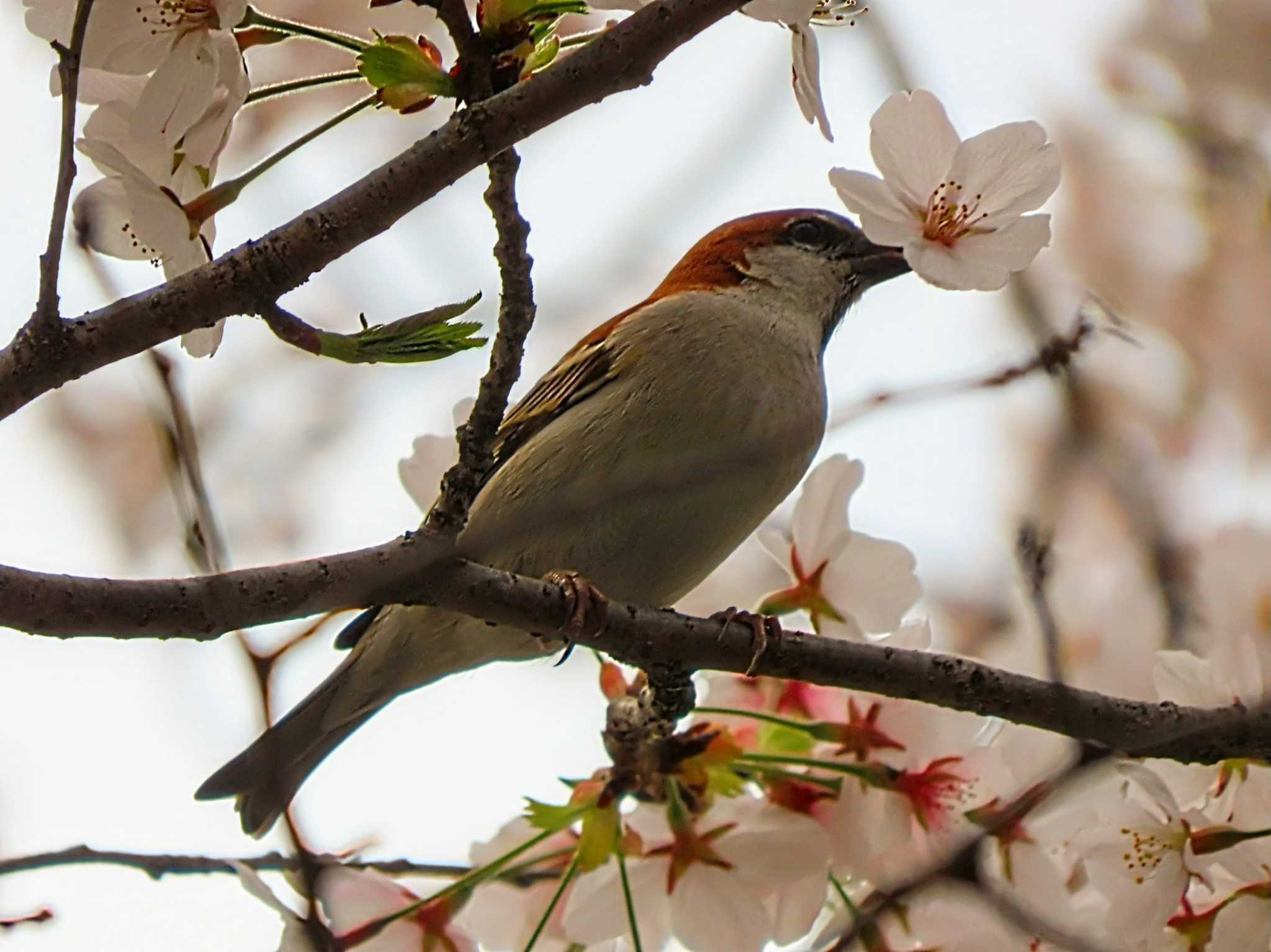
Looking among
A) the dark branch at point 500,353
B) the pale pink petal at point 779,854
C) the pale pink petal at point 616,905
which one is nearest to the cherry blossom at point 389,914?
the pale pink petal at point 616,905

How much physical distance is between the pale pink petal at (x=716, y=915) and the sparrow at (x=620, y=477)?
Result: 675 millimetres

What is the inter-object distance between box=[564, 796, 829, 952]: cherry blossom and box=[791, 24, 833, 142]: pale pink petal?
4.04 ft

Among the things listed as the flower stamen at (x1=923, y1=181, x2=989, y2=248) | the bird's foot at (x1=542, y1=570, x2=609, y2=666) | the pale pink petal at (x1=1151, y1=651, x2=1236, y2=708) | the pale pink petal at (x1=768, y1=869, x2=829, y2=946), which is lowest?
the pale pink petal at (x1=768, y1=869, x2=829, y2=946)

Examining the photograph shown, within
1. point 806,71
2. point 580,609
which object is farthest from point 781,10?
point 580,609

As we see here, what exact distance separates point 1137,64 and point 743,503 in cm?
182

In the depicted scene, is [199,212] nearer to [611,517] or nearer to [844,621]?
[611,517]

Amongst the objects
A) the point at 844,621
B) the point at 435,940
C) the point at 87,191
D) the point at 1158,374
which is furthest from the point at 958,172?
the point at 1158,374

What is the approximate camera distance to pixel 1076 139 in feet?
15.7

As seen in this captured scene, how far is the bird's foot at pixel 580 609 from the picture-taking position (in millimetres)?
2387

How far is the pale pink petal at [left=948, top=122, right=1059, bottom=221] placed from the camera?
2.23 metres

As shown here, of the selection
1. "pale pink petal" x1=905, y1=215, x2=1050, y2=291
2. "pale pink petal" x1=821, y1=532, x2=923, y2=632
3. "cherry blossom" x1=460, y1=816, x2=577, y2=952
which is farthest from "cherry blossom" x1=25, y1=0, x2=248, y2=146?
"pale pink petal" x1=821, y1=532, x2=923, y2=632

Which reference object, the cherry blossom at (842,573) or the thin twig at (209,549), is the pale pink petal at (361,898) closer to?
the thin twig at (209,549)

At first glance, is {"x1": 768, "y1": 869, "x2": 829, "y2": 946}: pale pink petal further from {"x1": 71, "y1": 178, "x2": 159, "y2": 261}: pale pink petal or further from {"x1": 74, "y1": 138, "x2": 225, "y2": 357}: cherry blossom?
{"x1": 71, "y1": 178, "x2": 159, "y2": 261}: pale pink petal

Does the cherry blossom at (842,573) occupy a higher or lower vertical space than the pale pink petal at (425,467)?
lower
